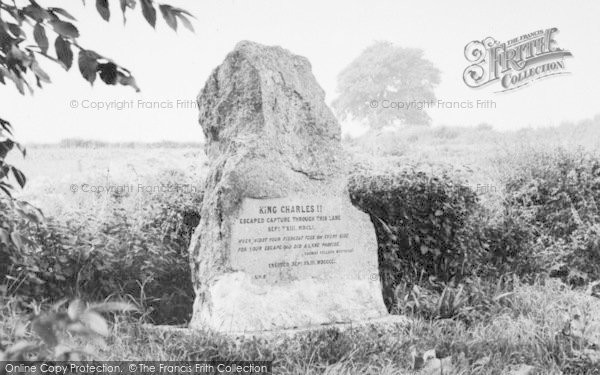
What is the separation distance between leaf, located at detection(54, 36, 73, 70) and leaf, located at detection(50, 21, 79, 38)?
0.03m

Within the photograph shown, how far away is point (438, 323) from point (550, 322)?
1.23 m

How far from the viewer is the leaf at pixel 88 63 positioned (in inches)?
88.0

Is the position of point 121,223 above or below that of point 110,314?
above

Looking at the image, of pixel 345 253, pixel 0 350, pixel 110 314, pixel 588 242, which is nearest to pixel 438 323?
pixel 345 253

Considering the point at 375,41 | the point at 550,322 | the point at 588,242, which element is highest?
the point at 375,41

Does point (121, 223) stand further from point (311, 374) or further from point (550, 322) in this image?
point (550, 322)

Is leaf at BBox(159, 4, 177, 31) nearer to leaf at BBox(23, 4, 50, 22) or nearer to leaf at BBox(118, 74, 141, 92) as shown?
leaf at BBox(118, 74, 141, 92)

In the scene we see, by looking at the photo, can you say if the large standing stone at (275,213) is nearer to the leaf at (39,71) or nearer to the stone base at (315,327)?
the stone base at (315,327)

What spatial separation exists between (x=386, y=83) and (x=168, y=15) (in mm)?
30979

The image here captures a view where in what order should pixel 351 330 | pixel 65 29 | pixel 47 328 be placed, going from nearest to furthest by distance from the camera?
pixel 47 328
pixel 65 29
pixel 351 330

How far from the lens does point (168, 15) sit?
230 cm

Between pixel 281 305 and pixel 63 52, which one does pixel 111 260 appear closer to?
pixel 281 305

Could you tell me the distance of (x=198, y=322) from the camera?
5363 millimetres

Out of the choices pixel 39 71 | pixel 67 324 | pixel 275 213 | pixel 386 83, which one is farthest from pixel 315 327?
pixel 386 83
